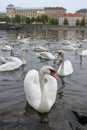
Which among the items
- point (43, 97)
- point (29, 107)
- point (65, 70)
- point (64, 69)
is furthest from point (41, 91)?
point (64, 69)

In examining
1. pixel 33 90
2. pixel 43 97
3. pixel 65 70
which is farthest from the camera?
pixel 65 70

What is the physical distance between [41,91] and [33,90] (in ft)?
1.94

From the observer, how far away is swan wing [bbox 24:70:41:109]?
916cm

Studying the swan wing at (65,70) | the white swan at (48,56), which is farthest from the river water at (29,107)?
the white swan at (48,56)

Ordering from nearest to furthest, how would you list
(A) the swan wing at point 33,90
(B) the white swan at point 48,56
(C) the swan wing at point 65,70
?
1. (A) the swan wing at point 33,90
2. (C) the swan wing at point 65,70
3. (B) the white swan at point 48,56

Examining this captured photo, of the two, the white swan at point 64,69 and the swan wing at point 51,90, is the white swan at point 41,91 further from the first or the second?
the white swan at point 64,69

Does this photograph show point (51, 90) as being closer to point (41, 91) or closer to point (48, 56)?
point (41, 91)

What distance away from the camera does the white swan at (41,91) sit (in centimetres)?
880

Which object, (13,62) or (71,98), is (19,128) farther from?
(13,62)

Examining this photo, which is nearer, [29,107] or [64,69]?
[29,107]

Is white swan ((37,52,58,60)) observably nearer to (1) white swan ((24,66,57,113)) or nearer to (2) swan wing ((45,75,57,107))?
(1) white swan ((24,66,57,113))

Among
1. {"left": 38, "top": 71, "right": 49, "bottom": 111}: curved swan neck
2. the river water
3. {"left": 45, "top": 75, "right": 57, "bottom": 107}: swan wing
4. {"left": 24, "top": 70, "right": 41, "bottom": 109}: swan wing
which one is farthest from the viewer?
{"left": 45, "top": 75, "right": 57, "bottom": 107}: swan wing

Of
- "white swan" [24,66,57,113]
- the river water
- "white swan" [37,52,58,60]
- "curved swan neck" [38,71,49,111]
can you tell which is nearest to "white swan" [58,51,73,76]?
the river water

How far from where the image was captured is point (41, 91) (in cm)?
887
